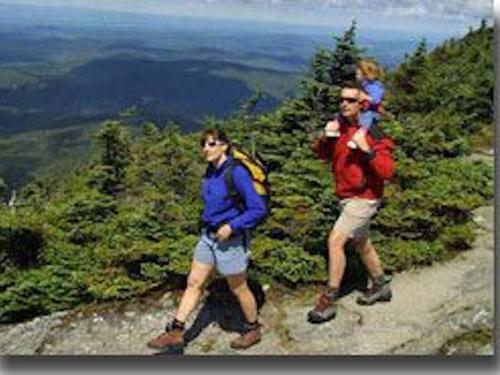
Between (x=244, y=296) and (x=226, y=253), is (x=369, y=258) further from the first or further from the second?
(x=226, y=253)

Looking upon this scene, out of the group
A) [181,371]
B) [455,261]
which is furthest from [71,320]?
[455,261]

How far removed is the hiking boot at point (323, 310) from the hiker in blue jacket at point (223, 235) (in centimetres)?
57

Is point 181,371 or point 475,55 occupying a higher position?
point 475,55

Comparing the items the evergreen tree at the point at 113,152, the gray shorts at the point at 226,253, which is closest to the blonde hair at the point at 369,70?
the gray shorts at the point at 226,253

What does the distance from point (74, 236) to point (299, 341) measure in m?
3.11

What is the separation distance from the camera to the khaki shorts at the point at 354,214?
7191 mm

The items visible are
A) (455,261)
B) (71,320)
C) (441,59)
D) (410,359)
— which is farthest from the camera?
(441,59)

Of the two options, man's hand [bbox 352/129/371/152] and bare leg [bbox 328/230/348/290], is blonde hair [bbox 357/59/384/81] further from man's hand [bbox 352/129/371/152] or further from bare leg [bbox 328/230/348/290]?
bare leg [bbox 328/230/348/290]

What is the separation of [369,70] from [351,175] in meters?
1.01

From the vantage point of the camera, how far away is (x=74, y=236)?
909cm

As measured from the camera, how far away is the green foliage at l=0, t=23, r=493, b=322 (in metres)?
8.13

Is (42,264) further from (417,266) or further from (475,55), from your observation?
(475,55)

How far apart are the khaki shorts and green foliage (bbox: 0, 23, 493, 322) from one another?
1.04 m

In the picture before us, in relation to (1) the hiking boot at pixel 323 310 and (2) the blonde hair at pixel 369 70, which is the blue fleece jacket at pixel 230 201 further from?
(2) the blonde hair at pixel 369 70
